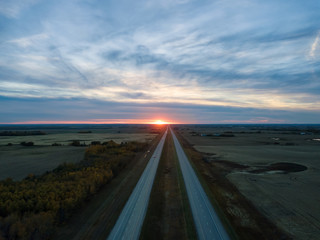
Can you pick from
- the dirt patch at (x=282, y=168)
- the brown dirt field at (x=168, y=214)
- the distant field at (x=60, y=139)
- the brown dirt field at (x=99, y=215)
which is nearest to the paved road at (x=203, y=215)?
the brown dirt field at (x=168, y=214)

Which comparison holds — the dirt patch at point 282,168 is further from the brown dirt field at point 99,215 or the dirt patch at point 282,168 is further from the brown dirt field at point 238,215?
the brown dirt field at point 99,215

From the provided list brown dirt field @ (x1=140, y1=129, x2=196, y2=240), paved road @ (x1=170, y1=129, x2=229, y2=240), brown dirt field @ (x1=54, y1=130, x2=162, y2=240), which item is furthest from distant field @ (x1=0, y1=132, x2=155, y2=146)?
A: paved road @ (x1=170, y1=129, x2=229, y2=240)

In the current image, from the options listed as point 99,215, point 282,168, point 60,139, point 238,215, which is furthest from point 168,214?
point 60,139

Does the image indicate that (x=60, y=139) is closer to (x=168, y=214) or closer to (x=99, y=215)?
(x=99, y=215)

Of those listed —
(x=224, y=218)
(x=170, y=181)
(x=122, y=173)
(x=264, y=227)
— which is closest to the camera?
(x=264, y=227)

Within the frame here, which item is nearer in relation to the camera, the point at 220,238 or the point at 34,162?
the point at 220,238

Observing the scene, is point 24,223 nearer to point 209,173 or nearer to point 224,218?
point 224,218

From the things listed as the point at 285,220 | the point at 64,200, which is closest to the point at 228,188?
the point at 285,220
